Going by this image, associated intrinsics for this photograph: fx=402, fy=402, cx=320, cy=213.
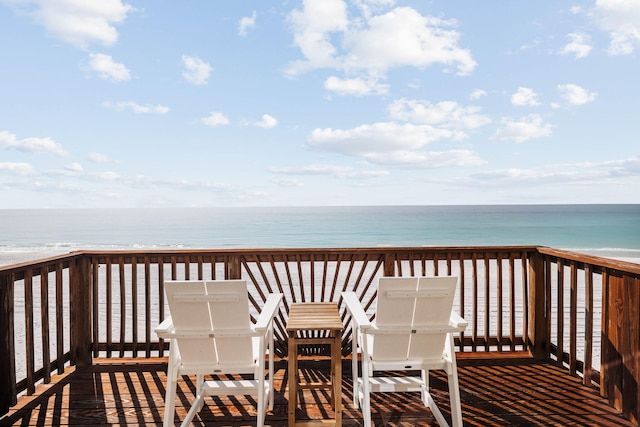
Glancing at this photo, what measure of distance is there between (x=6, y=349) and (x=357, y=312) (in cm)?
240

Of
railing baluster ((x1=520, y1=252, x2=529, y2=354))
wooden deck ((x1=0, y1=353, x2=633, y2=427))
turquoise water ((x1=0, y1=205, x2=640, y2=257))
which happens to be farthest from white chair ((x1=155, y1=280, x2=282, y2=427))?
turquoise water ((x1=0, y1=205, x2=640, y2=257))

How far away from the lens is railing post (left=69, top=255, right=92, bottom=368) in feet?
11.6

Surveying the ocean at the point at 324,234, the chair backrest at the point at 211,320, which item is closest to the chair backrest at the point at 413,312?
the chair backrest at the point at 211,320

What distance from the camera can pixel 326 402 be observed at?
2867 mm

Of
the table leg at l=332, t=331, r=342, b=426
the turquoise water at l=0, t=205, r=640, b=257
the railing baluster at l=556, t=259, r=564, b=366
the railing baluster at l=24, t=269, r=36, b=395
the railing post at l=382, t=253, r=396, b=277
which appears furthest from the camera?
the turquoise water at l=0, t=205, r=640, b=257

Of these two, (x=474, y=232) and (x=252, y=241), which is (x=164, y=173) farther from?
(x=474, y=232)

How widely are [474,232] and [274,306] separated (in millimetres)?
29572

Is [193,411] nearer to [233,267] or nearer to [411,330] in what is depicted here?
[233,267]

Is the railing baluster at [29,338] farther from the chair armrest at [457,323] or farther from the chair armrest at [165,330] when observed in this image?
the chair armrest at [457,323]

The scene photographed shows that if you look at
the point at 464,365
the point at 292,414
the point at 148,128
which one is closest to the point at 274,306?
the point at 292,414

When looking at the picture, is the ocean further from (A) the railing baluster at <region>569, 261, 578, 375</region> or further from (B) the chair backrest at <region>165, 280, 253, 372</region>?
(B) the chair backrest at <region>165, 280, 253, 372</region>

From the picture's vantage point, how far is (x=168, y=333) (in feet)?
7.72

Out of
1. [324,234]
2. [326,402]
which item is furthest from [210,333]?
[324,234]

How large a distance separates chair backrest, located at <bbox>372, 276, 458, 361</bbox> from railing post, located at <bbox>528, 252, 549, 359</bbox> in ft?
5.67
